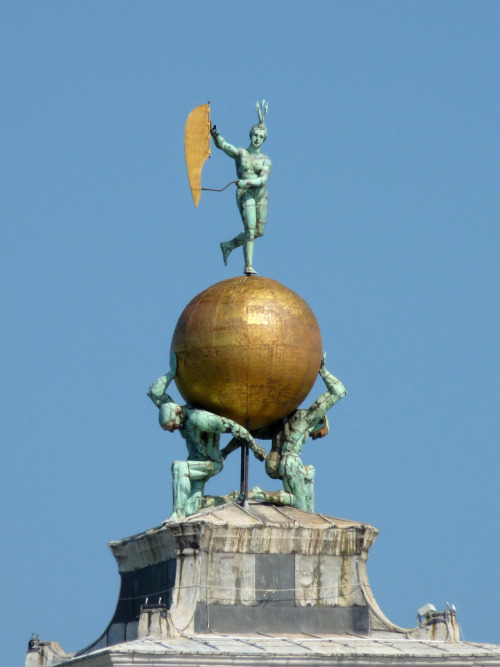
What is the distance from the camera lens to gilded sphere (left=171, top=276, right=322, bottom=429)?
4344cm

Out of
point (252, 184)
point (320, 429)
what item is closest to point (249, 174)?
point (252, 184)

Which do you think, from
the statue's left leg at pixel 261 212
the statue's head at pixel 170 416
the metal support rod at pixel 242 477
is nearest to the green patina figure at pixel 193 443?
the statue's head at pixel 170 416

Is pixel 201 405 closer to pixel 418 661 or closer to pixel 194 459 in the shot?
pixel 194 459

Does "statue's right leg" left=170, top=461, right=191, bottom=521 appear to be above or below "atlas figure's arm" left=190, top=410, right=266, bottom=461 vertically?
below

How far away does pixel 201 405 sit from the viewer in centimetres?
4453

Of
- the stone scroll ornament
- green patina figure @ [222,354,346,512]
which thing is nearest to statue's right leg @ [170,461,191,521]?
green patina figure @ [222,354,346,512]

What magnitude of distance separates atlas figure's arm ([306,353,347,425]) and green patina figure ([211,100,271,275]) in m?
3.02

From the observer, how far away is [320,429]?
45656mm

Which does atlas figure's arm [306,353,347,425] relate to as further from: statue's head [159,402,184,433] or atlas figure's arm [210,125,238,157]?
atlas figure's arm [210,125,238,157]

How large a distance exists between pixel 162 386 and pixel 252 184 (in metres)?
5.33

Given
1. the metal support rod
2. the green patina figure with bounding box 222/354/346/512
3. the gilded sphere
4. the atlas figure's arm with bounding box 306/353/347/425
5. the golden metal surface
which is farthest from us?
the atlas figure's arm with bounding box 306/353/347/425

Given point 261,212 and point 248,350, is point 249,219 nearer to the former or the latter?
point 261,212

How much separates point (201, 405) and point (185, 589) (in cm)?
476

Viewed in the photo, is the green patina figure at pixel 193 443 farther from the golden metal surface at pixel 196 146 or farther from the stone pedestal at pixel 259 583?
the golden metal surface at pixel 196 146
